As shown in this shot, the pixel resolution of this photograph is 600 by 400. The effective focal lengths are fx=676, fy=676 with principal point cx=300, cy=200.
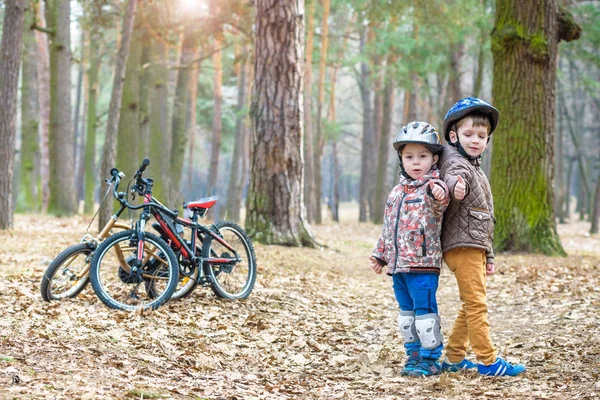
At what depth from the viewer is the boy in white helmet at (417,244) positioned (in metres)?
4.70

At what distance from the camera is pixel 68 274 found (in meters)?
6.43

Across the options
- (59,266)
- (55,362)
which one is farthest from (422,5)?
(55,362)

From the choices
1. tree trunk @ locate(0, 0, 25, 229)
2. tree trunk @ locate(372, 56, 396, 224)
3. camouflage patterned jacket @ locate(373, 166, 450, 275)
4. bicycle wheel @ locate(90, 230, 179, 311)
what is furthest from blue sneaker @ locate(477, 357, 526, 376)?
tree trunk @ locate(372, 56, 396, 224)

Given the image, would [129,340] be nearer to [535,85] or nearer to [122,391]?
[122,391]

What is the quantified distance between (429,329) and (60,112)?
53.6 feet

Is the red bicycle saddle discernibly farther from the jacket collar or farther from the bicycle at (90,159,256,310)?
the jacket collar

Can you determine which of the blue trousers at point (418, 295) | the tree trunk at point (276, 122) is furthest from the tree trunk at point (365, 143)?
the blue trousers at point (418, 295)

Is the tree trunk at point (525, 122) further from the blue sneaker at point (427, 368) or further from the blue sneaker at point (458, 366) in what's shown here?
the blue sneaker at point (427, 368)

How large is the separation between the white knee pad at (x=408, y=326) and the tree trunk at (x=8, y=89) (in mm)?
10314

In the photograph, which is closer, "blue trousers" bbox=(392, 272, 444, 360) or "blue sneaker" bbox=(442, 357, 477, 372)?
"blue trousers" bbox=(392, 272, 444, 360)

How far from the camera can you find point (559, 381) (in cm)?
450

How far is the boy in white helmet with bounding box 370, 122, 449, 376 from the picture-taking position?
470cm

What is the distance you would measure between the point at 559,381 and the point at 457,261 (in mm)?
1025

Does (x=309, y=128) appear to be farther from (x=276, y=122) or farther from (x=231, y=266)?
(x=231, y=266)
